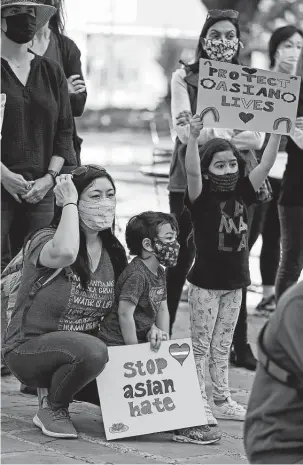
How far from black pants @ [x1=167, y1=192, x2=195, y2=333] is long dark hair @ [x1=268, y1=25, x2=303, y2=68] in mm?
1288

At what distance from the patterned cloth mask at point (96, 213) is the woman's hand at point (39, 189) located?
46cm

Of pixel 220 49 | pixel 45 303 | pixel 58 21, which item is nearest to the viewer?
pixel 45 303

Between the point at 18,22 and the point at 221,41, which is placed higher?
the point at 18,22

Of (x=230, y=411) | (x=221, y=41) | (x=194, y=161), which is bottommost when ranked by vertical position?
(x=230, y=411)

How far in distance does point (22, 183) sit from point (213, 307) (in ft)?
3.83

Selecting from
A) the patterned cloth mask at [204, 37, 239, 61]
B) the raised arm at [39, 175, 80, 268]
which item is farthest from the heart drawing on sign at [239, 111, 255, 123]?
the raised arm at [39, 175, 80, 268]

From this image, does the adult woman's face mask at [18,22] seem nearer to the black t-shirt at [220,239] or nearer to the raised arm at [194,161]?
the raised arm at [194,161]

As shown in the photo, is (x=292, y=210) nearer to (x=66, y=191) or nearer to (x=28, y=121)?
(x=28, y=121)

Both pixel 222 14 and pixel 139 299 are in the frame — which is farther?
pixel 222 14

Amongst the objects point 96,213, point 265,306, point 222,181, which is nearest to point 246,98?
point 222,181

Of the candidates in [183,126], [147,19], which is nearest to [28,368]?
[183,126]

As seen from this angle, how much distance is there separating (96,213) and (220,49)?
147cm

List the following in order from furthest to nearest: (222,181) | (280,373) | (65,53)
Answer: (65,53)
(222,181)
(280,373)

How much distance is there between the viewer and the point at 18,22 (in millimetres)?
5238
